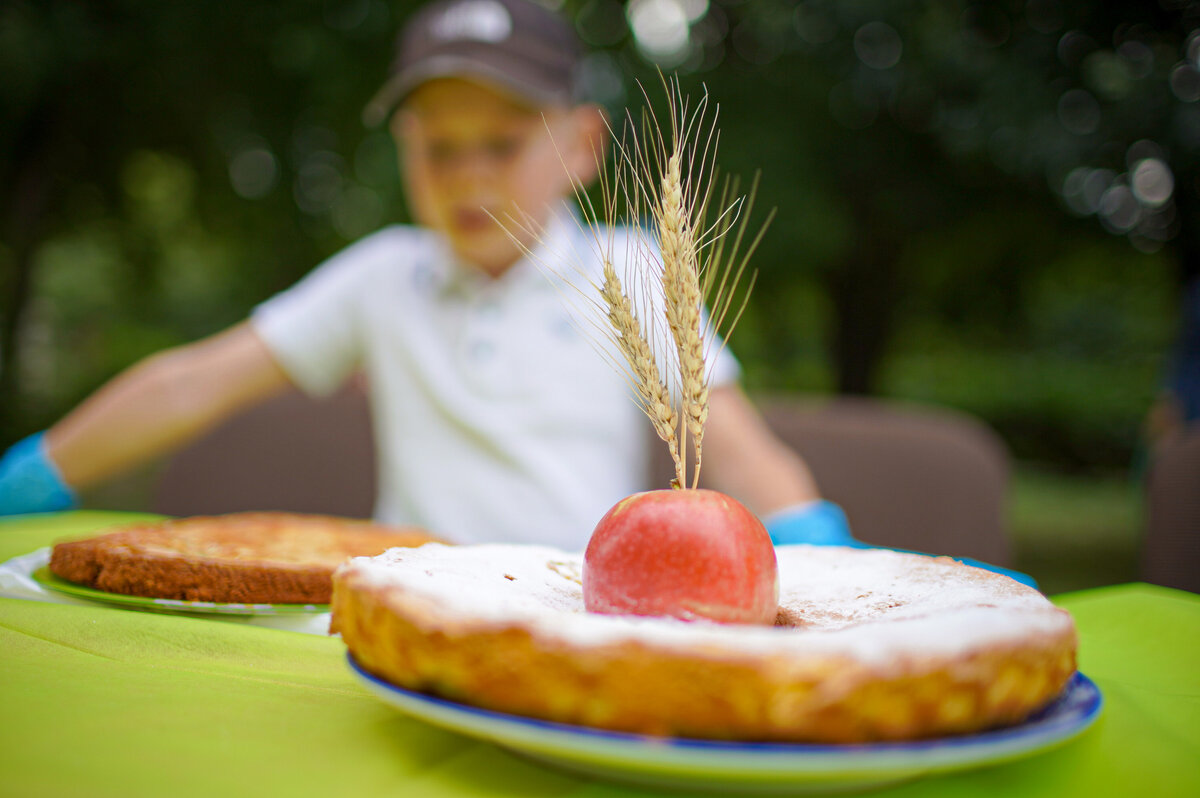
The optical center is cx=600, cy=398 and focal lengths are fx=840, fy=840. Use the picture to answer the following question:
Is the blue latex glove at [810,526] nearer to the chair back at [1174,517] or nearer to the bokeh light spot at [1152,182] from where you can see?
the chair back at [1174,517]

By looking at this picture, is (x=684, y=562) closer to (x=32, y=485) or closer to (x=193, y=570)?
(x=193, y=570)

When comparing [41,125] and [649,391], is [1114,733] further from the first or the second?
[41,125]

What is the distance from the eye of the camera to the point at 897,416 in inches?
127

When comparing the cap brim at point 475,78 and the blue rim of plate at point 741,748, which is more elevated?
the cap brim at point 475,78

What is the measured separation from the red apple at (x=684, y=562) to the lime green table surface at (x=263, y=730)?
0.14 m

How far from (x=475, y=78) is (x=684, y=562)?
145 cm

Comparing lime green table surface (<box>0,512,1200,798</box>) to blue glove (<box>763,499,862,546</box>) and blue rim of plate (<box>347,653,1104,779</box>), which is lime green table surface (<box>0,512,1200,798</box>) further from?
blue glove (<box>763,499,862,546</box>)

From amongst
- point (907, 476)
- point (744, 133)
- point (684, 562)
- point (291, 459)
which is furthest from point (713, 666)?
point (744, 133)

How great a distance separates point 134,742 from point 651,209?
0.60 meters

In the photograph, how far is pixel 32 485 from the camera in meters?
1.67

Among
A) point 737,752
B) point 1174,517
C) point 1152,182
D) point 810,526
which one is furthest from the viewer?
point 1152,182

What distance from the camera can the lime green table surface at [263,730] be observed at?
A: 22.5 inches

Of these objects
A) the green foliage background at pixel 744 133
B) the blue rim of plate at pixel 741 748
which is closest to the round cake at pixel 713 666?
the blue rim of plate at pixel 741 748

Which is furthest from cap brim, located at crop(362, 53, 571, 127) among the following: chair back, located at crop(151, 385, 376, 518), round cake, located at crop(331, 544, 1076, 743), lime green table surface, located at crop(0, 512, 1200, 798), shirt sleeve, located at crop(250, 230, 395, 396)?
chair back, located at crop(151, 385, 376, 518)
